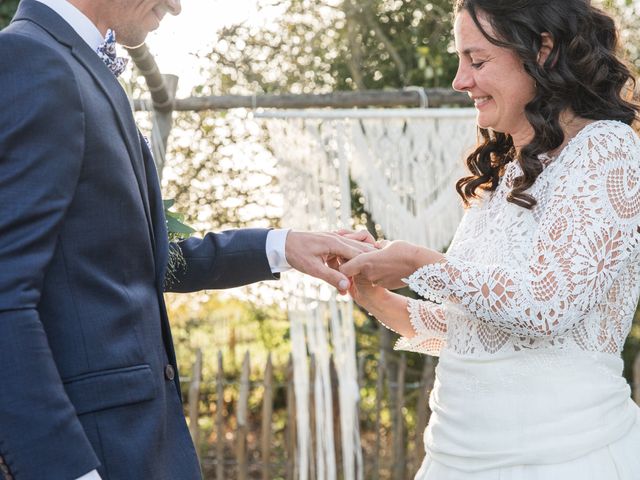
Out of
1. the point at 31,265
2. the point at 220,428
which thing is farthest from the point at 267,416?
the point at 31,265

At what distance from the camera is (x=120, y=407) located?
5.12 feet

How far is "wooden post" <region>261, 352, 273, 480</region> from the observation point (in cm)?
421

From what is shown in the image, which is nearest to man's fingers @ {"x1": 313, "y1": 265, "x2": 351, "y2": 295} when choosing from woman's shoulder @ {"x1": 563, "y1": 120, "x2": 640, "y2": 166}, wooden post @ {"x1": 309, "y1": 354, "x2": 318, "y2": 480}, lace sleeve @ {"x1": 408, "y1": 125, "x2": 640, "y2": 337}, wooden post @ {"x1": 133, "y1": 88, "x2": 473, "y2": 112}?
lace sleeve @ {"x1": 408, "y1": 125, "x2": 640, "y2": 337}

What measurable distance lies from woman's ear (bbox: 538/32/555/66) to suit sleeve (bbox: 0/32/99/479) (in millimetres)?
1072

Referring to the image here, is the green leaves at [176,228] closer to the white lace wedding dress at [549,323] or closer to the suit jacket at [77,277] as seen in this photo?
the suit jacket at [77,277]

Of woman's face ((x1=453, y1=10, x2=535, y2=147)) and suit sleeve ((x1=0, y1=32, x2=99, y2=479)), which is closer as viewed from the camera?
suit sleeve ((x1=0, y1=32, x2=99, y2=479))

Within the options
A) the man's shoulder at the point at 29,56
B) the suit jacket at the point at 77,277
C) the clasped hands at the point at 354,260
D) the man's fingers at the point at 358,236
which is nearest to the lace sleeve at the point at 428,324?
the clasped hands at the point at 354,260

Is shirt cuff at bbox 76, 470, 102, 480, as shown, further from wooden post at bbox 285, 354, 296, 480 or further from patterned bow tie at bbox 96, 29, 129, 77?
wooden post at bbox 285, 354, 296, 480

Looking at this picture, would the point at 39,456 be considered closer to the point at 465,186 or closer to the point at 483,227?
the point at 483,227

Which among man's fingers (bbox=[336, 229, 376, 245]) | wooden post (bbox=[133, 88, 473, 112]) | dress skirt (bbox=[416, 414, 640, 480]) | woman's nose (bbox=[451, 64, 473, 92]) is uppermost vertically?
woman's nose (bbox=[451, 64, 473, 92])

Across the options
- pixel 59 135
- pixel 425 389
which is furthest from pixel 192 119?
pixel 59 135

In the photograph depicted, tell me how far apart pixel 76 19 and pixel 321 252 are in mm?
891

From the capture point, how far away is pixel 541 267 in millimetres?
1801

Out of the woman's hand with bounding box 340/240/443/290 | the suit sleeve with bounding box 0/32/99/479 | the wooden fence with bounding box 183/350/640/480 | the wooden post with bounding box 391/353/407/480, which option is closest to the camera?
the suit sleeve with bounding box 0/32/99/479
